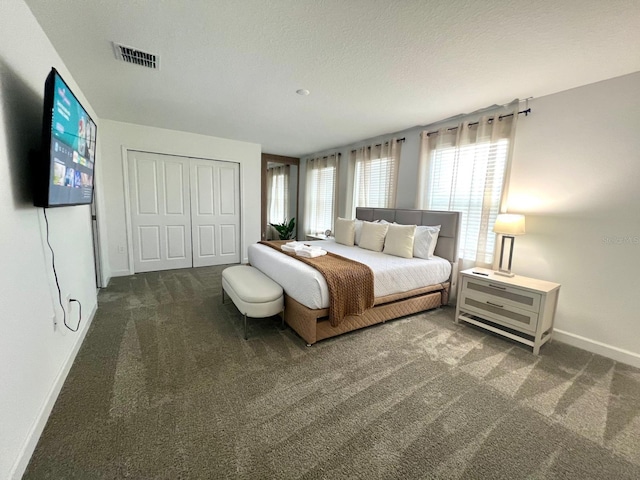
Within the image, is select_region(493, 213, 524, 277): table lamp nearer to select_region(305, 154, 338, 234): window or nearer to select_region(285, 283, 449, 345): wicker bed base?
select_region(285, 283, 449, 345): wicker bed base

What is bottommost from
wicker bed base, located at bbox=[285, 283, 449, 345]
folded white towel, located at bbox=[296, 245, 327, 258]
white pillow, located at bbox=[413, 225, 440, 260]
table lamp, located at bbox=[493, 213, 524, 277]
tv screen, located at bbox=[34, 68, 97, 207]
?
wicker bed base, located at bbox=[285, 283, 449, 345]

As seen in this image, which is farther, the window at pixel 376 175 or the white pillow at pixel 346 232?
the window at pixel 376 175

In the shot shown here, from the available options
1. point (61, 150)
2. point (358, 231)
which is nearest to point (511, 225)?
point (358, 231)

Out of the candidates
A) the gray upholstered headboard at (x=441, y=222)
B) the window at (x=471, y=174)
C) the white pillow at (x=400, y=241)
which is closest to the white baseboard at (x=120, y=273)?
the white pillow at (x=400, y=241)

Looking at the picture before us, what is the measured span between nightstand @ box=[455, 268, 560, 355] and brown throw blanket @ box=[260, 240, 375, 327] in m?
1.14

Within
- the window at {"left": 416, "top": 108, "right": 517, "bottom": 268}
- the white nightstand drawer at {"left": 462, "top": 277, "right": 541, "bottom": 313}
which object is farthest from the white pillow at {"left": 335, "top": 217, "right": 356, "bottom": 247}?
the white nightstand drawer at {"left": 462, "top": 277, "right": 541, "bottom": 313}

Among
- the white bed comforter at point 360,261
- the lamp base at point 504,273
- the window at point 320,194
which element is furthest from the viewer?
the window at point 320,194

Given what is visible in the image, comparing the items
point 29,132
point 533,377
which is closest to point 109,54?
point 29,132

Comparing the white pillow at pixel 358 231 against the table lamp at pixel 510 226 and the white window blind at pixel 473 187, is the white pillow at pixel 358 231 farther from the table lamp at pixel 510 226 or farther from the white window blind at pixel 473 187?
the table lamp at pixel 510 226

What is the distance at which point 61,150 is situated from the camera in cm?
153

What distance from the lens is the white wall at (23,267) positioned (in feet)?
3.84

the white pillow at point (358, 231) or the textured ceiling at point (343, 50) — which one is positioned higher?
the textured ceiling at point (343, 50)

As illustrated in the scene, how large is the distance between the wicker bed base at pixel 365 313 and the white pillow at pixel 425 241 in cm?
43

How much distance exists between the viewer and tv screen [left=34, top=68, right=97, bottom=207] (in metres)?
1.35
